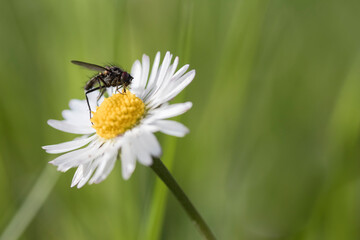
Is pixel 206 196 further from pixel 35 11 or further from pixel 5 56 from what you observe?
pixel 35 11

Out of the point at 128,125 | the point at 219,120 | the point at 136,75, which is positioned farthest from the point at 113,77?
the point at 219,120

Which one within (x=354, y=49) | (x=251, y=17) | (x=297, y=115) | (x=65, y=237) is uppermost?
(x=251, y=17)

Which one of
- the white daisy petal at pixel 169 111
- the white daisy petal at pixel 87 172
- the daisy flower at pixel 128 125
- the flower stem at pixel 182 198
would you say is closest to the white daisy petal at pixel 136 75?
the daisy flower at pixel 128 125

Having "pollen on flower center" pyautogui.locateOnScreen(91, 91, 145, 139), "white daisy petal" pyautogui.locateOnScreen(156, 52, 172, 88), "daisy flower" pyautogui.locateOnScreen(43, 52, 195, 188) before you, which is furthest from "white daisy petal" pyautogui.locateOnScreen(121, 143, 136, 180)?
"white daisy petal" pyautogui.locateOnScreen(156, 52, 172, 88)

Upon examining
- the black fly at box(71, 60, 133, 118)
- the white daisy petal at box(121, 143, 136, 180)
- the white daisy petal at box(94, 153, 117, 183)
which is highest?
the black fly at box(71, 60, 133, 118)

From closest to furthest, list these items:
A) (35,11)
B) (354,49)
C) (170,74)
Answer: (170,74), (354,49), (35,11)

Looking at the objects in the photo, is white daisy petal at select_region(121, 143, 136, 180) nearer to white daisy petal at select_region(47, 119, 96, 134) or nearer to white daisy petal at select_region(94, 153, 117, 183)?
white daisy petal at select_region(94, 153, 117, 183)

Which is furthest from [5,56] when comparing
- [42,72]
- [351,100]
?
[351,100]
